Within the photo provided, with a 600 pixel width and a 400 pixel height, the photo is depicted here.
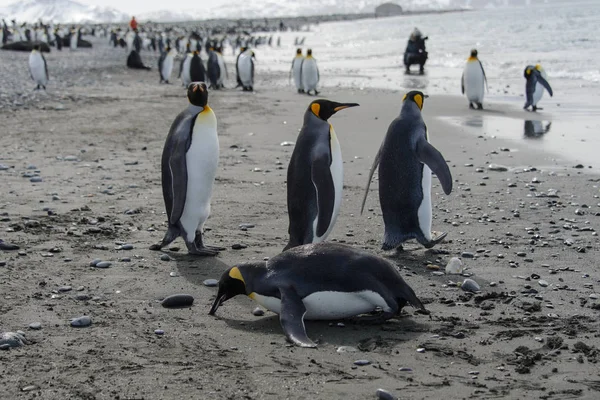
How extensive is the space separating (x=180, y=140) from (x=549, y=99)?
33.0 ft

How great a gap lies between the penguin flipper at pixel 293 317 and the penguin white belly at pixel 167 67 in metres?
17.5

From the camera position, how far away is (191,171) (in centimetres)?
528

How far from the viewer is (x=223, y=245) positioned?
5359 mm

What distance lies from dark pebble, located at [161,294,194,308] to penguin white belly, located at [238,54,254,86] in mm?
14053

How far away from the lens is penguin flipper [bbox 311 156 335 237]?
4.93 m

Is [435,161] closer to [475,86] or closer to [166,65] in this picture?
[475,86]

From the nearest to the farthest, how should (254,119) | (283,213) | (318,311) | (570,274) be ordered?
(318,311)
(570,274)
(283,213)
(254,119)

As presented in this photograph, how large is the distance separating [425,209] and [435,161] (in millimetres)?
333

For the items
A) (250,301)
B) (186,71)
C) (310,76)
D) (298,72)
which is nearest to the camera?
(250,301)

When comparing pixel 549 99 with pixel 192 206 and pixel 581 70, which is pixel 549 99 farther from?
pixel 192 206

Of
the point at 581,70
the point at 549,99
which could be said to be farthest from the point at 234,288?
the point at 581,70

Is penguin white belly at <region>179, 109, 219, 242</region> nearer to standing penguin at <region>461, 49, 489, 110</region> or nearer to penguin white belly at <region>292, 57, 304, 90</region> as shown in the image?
standing penguin at <region>461, 49, 489, 110</region>

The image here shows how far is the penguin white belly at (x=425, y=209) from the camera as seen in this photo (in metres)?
5.31

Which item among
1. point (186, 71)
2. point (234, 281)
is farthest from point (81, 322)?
point (186, 71)
